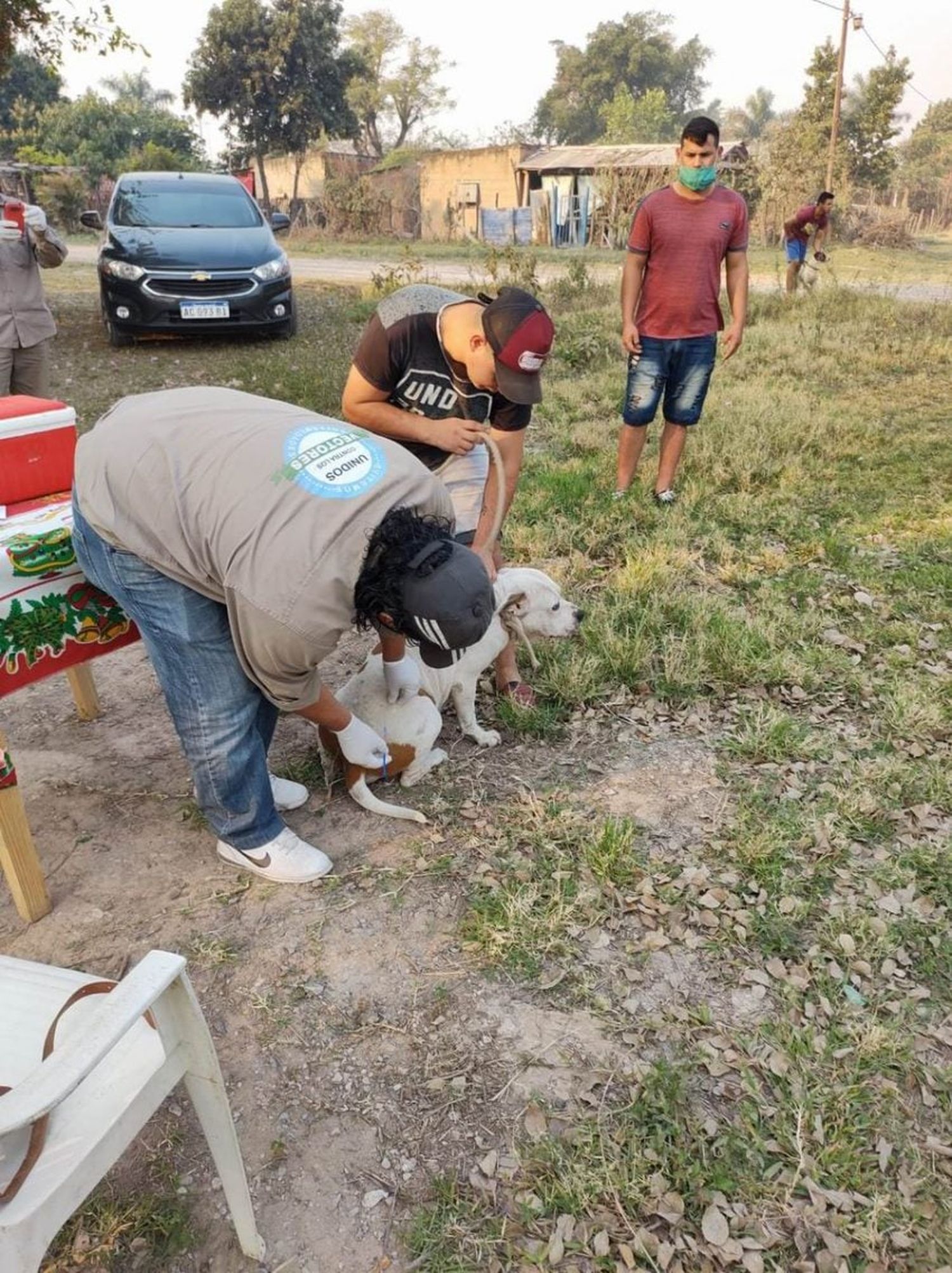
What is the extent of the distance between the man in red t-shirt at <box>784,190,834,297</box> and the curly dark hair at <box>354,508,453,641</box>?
12.2 metres

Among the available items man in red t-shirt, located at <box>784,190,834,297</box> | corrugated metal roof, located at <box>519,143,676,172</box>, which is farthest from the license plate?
corrugated metal roof, located at <box>519,143,676,172</box>

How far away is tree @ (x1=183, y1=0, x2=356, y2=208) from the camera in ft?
108

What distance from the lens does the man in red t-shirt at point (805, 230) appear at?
40.0ft

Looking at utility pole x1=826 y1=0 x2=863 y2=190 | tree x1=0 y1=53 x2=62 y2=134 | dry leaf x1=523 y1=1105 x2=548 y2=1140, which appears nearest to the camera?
dry leaf x1=523 y1=1105 x2=548 y2=1140

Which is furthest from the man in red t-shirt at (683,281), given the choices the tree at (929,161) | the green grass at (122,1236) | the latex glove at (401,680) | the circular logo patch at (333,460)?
the tree at (929,161)

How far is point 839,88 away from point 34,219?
25070 millimetres

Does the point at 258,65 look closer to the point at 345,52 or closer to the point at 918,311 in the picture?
the point at 345,52

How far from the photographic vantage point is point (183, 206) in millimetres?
9820

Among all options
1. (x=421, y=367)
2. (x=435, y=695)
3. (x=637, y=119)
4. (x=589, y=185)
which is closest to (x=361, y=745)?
(x=435, y=695)

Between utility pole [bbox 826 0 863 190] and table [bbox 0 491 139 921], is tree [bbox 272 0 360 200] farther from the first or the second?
table [bbox 0 491 139 921]

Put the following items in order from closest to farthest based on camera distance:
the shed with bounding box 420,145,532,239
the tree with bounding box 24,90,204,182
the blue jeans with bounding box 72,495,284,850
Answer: the blue jeans with bounding box 72,495,284,850
the shed with bounding box 420,145,532,239
the tree with bounding box 24,90,204,182

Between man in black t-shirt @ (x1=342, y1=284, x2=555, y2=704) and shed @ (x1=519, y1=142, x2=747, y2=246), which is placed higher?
shed @ (x1=519, y1=142, x2=747, y2=246)

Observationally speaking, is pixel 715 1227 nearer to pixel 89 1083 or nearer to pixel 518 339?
pixel 89 1083

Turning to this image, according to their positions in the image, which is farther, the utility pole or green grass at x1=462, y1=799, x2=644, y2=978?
the utility pole
